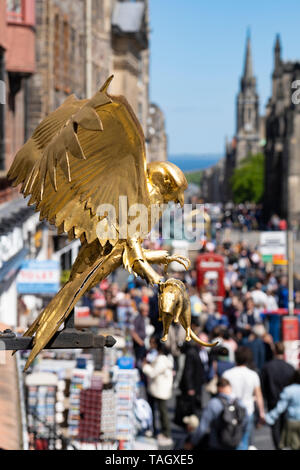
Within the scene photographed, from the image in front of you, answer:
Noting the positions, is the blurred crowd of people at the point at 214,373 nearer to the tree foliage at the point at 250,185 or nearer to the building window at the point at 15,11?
the building window at the point at 15,11

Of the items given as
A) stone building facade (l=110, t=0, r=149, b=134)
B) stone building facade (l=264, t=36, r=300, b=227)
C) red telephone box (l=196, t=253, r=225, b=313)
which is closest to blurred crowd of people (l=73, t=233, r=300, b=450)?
red telephone box (l=196, t=253, r=225, b=313)

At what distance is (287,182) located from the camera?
93312 millimetres

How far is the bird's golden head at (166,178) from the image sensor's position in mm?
3514

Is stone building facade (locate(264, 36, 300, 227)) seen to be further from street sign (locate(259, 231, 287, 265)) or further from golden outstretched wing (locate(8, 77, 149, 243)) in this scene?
golden outstretched wing (locate(8, 77, 149, 243))

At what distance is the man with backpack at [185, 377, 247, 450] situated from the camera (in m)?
9.29

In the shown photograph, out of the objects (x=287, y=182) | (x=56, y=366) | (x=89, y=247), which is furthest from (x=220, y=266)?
(x=287, y=182)

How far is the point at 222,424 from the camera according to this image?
30.5 feet

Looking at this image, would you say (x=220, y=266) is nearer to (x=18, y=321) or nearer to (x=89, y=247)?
(x=18, y=321)

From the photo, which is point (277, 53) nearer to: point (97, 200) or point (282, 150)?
point (282, 150)

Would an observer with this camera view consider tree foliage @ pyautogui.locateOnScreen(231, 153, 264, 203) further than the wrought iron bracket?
Yes

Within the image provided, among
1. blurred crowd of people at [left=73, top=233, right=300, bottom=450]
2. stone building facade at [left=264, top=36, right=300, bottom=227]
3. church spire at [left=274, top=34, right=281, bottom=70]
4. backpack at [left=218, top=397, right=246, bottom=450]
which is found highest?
backpack at [left=218, top=397, right=246, bottom=450]

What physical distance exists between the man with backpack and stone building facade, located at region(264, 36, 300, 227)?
66.2m
